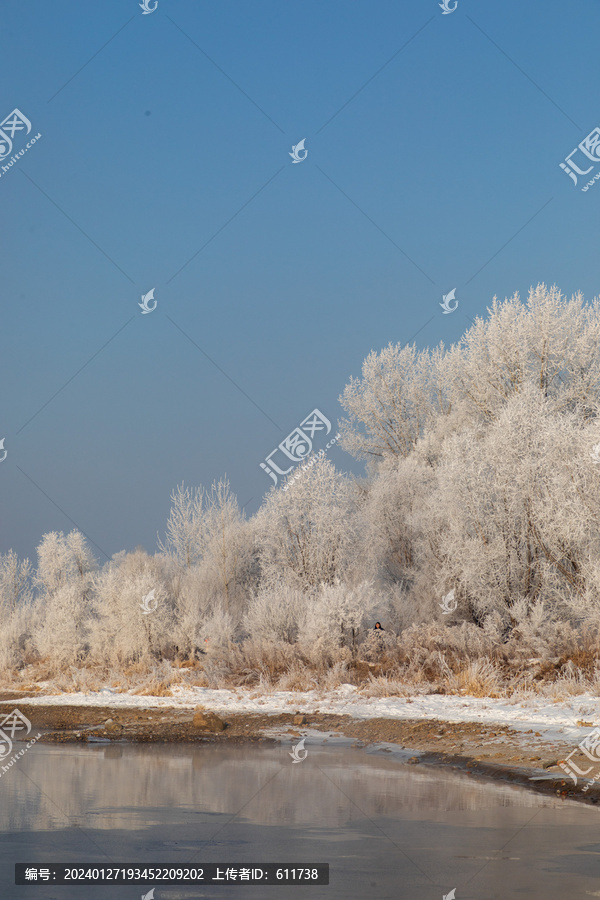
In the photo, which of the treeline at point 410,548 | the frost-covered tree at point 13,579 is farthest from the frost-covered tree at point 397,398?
the frost-covered tree at point 13,579

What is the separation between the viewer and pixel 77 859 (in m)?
6.16

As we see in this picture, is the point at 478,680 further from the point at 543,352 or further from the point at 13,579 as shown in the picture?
the point at 13,579

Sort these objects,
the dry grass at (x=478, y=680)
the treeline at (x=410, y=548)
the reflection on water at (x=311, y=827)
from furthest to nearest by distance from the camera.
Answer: the treeline at (x=410, y=548), the dry grass at (x=478, y=680), the reflection on water at (x=311, y=827)

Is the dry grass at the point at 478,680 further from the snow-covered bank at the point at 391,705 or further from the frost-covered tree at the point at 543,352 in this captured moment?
the frost-covered tree at the point at 543,352

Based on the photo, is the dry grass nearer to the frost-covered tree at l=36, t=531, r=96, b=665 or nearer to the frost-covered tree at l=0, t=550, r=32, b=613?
the frost-covered tree at l=36, t=531, r=96, b=665

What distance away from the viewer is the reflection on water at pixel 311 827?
5691 millimetres

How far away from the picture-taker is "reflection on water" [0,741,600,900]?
18.7ft

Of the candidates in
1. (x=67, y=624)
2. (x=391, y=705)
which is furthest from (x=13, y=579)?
(x=391, y=705)

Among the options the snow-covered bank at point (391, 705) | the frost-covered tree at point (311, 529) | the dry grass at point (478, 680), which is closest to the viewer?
the snow-covered bank at point (391, 705)

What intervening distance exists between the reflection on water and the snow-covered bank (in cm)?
322

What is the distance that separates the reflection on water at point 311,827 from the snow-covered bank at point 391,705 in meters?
3.22

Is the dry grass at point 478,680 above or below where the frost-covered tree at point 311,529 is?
below

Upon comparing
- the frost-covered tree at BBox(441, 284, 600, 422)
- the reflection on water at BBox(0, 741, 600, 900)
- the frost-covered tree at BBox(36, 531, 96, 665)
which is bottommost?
the reflection on water at BBox(0, 741, 600, 900)

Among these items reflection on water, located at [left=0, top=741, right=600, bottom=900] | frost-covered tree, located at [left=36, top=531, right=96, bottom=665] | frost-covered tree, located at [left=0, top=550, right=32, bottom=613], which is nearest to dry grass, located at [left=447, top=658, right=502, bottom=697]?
reflection on water, located at [left=0, top=741, right=600, bottom=900]
